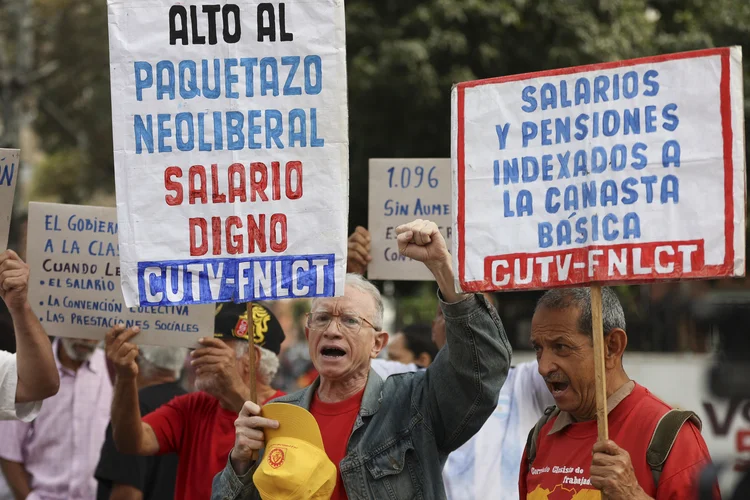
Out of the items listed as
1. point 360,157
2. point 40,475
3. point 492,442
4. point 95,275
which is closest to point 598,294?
point 492,442

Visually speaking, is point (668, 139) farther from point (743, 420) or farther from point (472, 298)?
point (743, 420)

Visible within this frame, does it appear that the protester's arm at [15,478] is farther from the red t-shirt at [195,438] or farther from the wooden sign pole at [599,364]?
the wooden sign pole at [599,364]

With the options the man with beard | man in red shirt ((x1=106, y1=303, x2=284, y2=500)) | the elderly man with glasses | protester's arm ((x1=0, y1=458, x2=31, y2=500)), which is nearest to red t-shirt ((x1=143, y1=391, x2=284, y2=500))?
man in red shirt ((x1=106, y1=303, x2=284, y2=500))

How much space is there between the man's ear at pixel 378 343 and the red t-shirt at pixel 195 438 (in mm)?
1176

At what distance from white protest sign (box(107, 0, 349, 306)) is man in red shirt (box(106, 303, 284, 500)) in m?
1.10

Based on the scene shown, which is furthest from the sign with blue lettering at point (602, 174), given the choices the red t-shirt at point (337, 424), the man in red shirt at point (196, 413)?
the man in red shirt at point (196, 413)

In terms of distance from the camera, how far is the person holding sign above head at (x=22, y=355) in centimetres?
444

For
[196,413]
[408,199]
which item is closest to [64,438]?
[196,413]

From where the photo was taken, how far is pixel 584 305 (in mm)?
3922

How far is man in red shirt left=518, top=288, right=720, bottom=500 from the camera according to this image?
3.51 m

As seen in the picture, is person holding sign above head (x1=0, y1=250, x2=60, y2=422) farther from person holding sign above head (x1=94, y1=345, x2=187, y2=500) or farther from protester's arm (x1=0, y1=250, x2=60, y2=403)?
person holding sign above head (x1=94, y1=345, x2=187, y2=500)

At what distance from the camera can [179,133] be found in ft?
13.1

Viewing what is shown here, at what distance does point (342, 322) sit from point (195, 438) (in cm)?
139

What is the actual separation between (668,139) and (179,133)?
5.40ft
